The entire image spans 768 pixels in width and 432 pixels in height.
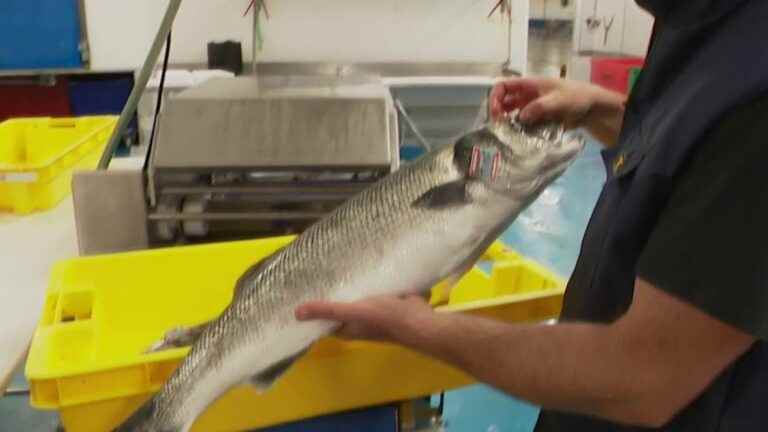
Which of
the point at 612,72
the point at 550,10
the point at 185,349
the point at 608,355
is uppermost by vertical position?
the point at 550,10

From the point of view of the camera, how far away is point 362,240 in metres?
0.99

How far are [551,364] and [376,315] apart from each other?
0.23 metres

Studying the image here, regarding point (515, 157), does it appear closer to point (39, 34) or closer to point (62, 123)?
point (62, 123)

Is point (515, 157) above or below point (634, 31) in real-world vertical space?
above

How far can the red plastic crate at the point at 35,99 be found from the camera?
12.9ft

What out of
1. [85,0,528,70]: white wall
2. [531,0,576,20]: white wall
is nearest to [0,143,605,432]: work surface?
[85,0,528,70]: white wall

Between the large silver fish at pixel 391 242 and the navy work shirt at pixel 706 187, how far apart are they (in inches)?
6.2

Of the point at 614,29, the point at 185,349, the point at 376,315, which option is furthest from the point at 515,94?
the point at 614,29

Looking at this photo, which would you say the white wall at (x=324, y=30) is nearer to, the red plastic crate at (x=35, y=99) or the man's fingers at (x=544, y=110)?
the red plastic crate at (x=35, y=99)

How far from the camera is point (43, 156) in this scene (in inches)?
92.3

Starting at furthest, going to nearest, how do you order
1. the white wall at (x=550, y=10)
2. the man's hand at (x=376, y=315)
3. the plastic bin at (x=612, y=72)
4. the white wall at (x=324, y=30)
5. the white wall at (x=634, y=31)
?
the white wall at (x=550, y=10), the white wall at (x=634, y=31), the plastic bin at (x=612, y=72), the white wall at (x=324, y=30), the man's hand at (x=376, y=315)

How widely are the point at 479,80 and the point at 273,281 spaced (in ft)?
9.41

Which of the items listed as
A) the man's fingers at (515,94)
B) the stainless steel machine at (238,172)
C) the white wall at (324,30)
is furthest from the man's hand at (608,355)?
the white wall at (324,30)

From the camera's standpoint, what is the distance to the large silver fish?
0.96 meters
